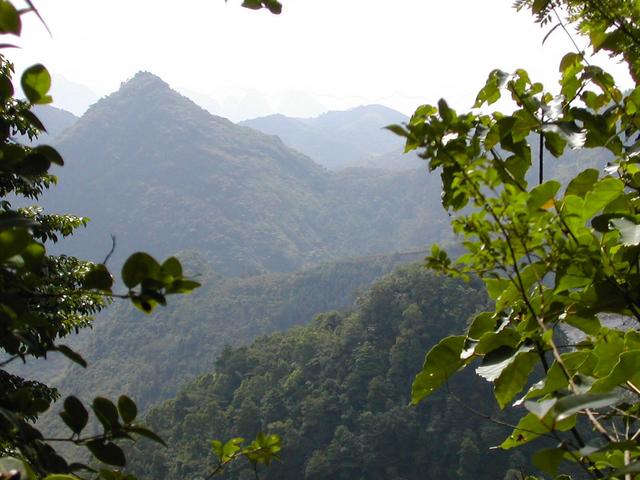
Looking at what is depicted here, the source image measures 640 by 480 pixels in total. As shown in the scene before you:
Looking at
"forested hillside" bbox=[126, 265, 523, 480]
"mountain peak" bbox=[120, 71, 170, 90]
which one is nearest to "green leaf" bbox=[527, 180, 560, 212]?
"forested hillside" bbox=[126, 265, 523, 480]

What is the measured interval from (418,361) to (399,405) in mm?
2245

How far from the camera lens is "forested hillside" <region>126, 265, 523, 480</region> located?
21797mm

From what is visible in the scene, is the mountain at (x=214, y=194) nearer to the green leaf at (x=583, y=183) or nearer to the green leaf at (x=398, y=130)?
the green leaf at (x=583, y=183)

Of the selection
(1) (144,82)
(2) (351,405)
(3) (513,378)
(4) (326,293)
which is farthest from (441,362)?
(1) (144,82)

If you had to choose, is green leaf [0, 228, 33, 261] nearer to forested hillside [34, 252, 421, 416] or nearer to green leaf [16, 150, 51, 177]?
green leaf [16, 150, 51, 177]

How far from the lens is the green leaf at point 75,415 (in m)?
0.48

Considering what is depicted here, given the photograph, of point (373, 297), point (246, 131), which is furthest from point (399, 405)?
point (246, 131)

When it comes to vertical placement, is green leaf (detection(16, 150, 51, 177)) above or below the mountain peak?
below

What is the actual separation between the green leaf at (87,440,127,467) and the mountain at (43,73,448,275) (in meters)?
58.4

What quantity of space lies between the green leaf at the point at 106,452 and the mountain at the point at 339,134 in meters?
102

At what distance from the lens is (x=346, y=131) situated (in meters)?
121

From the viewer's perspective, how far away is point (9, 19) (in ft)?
1.33

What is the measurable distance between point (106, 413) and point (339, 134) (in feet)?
398

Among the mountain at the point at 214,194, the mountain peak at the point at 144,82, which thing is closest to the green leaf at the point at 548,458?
the mountain at the point at 214,194
